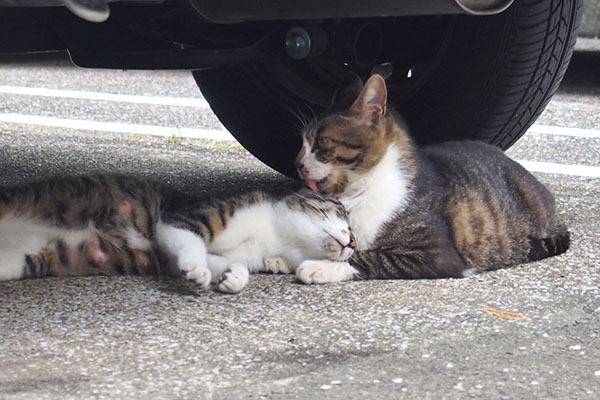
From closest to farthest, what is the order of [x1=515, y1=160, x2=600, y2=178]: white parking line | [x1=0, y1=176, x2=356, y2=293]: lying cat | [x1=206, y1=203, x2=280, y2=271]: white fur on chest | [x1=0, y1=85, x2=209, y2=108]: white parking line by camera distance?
[x1=0, y1=176, x2=356, y2=293]: lying cat < [x1=206, y1=203, x2=280, y2=271]: white fur on chest < [x1=515, y1=160, x2=600, y2=178]: white parking line < [x1=0, y1=85, x2=209, y2=108]: white parking line

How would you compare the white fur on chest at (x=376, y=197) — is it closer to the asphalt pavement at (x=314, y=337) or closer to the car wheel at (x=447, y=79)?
the asphalt pavement at (x=314, y=337)

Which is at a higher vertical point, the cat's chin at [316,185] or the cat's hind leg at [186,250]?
the cat's chin at [316,185]

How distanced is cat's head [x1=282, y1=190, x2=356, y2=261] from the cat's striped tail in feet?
2.20

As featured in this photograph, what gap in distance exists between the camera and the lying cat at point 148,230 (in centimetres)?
283

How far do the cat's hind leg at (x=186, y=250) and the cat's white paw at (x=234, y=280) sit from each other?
5 cm

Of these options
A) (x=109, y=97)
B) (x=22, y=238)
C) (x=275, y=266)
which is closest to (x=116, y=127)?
(x=109, y=97)

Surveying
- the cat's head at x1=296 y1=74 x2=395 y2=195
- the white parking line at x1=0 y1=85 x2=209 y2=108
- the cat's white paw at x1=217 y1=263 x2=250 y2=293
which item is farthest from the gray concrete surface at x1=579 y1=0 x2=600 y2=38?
the cat's white paw at x1=217 y1=263 x2=250 y2=293

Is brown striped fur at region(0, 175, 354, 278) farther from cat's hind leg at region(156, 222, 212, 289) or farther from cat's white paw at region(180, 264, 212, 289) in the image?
cat's white paw at region(180, 264, 212, 289)

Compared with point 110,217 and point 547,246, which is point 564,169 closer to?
point 547,246

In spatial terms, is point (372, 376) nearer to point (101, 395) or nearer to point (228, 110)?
point (101, 395)

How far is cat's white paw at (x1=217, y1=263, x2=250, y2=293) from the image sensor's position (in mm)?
2619

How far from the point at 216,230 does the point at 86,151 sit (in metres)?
2.00

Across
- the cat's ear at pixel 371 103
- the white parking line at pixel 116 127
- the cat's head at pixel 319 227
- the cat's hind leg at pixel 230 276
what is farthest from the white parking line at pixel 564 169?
the cat's hind leg at pixel 230 276

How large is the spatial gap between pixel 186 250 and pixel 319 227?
0.46 meters
